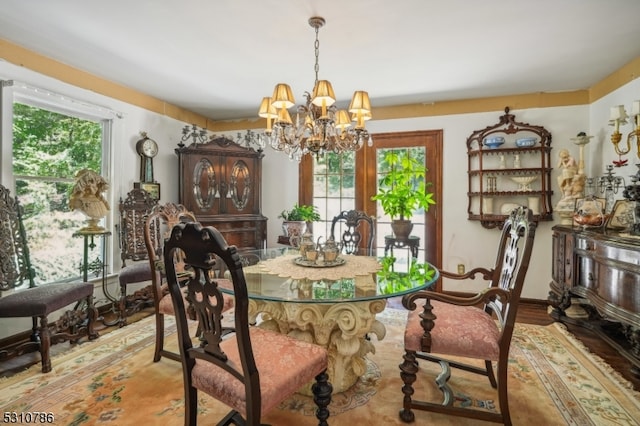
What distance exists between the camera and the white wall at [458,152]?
3527 mm

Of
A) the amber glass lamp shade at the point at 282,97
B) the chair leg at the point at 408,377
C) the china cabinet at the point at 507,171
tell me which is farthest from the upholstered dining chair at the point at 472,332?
the china cabinet at the point at 507,171

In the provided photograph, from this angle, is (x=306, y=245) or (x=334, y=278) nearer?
(x=334, y=278)

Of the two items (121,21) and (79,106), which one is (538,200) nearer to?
(121,21)

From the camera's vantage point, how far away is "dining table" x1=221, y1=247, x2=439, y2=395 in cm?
163

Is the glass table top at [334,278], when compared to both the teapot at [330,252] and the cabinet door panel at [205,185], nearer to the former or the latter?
the teapot at [330,252]

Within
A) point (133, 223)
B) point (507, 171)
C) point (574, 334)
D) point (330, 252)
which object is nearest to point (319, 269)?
point (330, 252)

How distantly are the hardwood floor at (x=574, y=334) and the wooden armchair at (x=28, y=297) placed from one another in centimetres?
7

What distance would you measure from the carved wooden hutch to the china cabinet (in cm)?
277

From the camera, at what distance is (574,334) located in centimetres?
290

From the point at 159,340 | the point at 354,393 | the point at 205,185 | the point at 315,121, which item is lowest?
the point at 354,393

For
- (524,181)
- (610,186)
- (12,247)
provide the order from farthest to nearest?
(524,181)
(610,186)
(12,247)

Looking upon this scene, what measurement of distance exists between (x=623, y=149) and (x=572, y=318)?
162 cm

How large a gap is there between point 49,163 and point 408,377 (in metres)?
3.52

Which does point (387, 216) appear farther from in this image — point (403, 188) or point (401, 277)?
point (401, 277)
